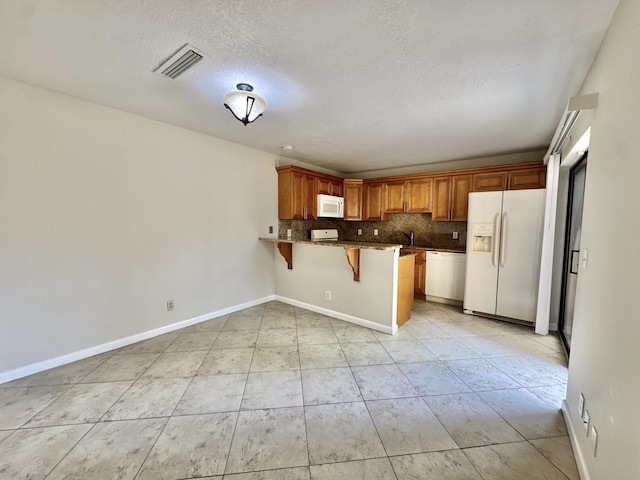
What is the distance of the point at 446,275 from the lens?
4.20m

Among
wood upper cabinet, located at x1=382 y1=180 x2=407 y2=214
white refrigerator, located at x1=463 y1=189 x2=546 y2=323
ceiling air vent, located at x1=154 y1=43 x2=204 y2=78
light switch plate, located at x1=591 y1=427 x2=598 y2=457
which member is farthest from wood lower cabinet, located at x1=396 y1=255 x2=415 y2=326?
ceiling air vent, located at x1=154 y1=43 x2=204 y2=78

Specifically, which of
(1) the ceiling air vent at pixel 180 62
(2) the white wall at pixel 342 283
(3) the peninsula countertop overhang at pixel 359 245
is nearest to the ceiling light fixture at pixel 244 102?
(1) the ceiling air vent at pixel 180 62

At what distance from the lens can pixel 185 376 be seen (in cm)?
221

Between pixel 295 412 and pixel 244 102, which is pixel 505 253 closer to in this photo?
pixel 295 412

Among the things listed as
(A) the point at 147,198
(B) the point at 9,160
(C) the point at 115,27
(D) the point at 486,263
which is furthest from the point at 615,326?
(B) the point at 9,160

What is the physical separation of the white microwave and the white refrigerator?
225cm

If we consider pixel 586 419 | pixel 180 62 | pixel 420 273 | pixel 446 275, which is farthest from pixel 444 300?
pixel 180 62

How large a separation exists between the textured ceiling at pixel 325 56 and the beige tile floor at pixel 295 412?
8.01 feet

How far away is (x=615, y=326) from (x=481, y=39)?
167 centimetres

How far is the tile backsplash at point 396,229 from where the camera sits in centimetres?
457

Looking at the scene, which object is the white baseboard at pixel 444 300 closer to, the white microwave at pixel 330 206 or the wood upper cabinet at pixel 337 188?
the white microwave at pixel 330 206

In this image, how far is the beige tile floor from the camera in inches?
→ 55.1

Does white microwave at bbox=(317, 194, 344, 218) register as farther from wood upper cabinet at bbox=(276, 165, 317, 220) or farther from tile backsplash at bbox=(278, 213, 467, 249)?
tile backsplash at bbox=(278, 213, 467, 249)

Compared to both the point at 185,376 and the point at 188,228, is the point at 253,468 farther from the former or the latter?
the point at 188,228
